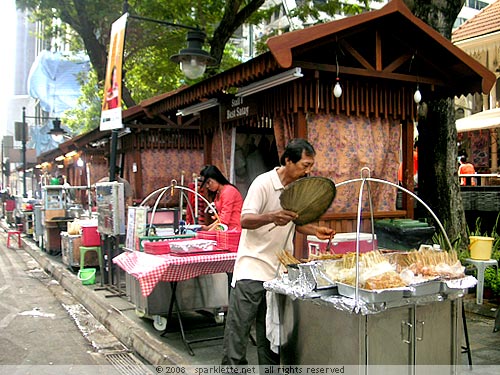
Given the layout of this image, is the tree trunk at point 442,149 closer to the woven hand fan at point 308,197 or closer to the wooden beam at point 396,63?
the wooden beam at point 396,63

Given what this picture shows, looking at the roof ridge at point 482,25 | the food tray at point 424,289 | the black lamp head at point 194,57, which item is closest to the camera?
the food tray at point 424,289

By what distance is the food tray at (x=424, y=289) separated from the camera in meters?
3.43

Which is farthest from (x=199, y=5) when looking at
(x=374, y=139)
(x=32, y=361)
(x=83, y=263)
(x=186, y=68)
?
(x=32, y=361)

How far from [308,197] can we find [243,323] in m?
1.22

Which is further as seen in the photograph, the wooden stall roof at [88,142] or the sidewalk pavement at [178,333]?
the wooden stall roof at [88,142]

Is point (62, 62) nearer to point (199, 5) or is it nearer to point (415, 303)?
point (199, 5)

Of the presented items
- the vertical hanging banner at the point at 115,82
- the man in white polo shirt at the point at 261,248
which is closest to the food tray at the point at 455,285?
the man in white polo shirt at the point at 261,248

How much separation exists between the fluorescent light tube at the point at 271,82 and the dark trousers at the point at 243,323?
312 cm

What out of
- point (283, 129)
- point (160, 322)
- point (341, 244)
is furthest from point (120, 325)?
point (283, 129)

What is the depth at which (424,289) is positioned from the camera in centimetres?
350

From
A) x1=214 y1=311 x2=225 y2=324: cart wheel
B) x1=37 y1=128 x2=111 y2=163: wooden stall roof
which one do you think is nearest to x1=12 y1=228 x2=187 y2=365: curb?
x1=214 y1=311 x2=225 y2=324: cart wheel

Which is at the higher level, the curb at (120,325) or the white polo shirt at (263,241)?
→ the white polo shirt at (263,241)

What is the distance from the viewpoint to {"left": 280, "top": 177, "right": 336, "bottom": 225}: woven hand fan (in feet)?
12.2

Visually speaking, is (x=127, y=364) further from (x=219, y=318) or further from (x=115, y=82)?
(x=115, y=82)
